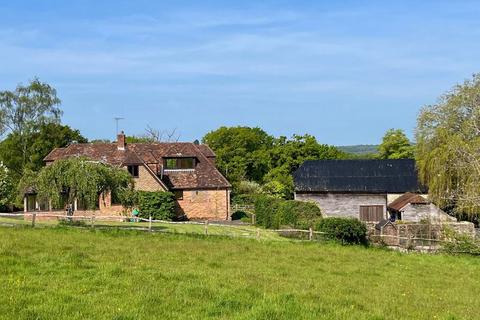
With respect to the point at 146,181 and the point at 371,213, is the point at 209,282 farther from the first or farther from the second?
the point at 371,213

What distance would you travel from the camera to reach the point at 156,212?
1940 inches

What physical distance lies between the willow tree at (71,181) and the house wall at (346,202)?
22.0 m

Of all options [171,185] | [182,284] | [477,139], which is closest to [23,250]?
[182,284]

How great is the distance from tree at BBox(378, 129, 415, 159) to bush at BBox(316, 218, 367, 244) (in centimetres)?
4730

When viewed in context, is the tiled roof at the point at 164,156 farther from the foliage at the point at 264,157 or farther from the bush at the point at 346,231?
the bush at the point at 346,231

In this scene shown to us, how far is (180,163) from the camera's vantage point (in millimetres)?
55781

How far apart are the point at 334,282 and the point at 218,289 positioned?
5.19 m

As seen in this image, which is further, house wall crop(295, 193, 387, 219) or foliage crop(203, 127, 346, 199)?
foliage crop(203, 127, 346, 199)

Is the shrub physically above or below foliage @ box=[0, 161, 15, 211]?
below

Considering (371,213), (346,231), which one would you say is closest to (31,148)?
(371,213)

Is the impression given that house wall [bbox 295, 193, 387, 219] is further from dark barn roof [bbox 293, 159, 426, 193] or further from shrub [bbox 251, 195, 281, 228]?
shrub [bbox 251, 195, 281, 228]

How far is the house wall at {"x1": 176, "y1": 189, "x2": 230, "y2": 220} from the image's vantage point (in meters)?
53.5

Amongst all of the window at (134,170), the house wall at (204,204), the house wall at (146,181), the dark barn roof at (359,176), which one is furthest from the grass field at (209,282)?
the house wall at (204,204)

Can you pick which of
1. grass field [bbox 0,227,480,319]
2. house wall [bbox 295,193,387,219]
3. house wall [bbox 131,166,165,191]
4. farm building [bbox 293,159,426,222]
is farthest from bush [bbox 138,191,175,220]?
grass field [bbox 0,227,480,319]
